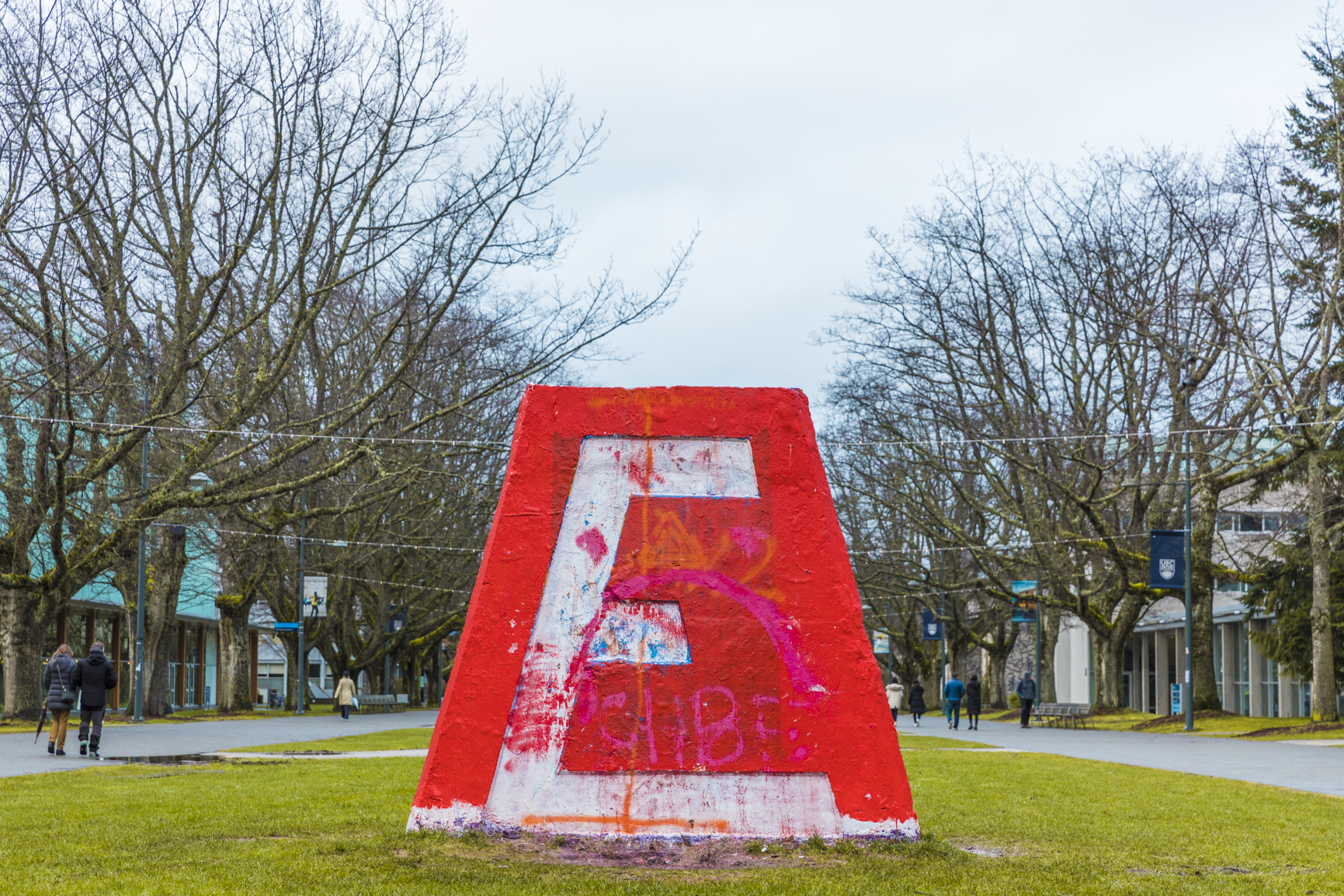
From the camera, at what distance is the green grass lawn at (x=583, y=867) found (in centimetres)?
763

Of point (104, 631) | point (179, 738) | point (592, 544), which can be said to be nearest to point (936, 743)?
point (179, 738)

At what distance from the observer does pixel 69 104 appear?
2005 centimetres

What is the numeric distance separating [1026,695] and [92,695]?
24.0m

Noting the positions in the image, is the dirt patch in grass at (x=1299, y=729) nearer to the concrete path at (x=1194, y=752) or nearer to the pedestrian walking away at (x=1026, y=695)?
the concrete path at (x=1194, y=752)

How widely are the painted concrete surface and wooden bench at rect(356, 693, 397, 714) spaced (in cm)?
4025

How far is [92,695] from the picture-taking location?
18.8m

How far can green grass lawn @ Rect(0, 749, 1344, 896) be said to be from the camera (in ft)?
25.0

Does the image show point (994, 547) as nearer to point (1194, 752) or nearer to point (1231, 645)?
point (1231, 645)

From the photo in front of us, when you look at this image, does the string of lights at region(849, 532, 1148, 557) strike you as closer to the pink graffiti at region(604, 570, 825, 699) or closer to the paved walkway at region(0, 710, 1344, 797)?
the paved walkway at region(0, 710, 1344, 797)

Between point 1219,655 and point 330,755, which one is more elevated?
point 1219,655

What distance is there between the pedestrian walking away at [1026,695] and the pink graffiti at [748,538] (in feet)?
92.1

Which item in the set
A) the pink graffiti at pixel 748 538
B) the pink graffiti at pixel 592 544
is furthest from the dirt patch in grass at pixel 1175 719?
the pink graffiti at pixel 592 544

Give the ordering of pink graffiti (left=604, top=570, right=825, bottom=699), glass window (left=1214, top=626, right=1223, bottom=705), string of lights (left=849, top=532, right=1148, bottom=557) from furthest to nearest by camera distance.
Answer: glass window (left=1214, top=626, right=1223, bottom=705) → string of lights (left=849, top=532, right=1148, bottom=557) → pink graffiti (left=604, top=570, right=825, bottom=699)

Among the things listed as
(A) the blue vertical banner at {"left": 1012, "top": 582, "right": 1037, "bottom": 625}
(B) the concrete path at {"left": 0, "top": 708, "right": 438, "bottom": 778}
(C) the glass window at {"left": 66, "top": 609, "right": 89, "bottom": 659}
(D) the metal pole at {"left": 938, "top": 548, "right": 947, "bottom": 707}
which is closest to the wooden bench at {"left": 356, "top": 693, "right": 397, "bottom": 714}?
(C) the glass window at {"left": 66, "top": 609, "right": 89, "bottom": 659}
